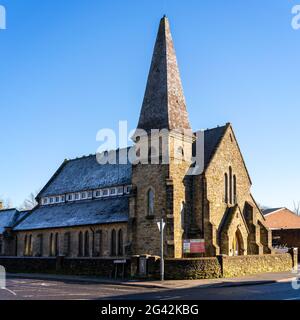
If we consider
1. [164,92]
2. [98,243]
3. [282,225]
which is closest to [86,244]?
[98,243]

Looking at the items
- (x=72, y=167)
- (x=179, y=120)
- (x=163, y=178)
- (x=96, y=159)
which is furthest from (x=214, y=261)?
(x=72, y=167)

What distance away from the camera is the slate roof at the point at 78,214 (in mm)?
40344

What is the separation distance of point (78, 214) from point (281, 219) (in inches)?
1498

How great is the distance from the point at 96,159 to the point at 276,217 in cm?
3361

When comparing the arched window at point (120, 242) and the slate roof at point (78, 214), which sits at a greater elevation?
the slate roof at point (78, 214)

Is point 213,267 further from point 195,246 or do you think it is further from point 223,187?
point 223,187

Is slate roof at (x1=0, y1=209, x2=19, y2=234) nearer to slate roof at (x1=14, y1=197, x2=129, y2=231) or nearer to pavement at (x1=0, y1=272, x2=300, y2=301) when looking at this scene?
slate roof at (x1=14, y1=197, x2=129, y2=231)

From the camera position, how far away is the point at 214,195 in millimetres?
37344

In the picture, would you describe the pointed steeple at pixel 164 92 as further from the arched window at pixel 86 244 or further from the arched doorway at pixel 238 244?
the arched window at pixel 86 244

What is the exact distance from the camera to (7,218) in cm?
5384


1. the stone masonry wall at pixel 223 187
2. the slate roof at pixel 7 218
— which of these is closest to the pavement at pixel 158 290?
the stone masonry wall at pixel 223 187

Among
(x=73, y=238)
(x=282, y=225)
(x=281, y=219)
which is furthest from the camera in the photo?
(x=281, y=219)

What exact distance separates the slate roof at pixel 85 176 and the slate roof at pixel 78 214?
167 cm

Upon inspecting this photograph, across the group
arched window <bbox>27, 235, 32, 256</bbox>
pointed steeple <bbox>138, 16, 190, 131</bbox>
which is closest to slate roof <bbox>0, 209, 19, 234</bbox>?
arched window <bbox>27, 235, 32, 256</bbox>
